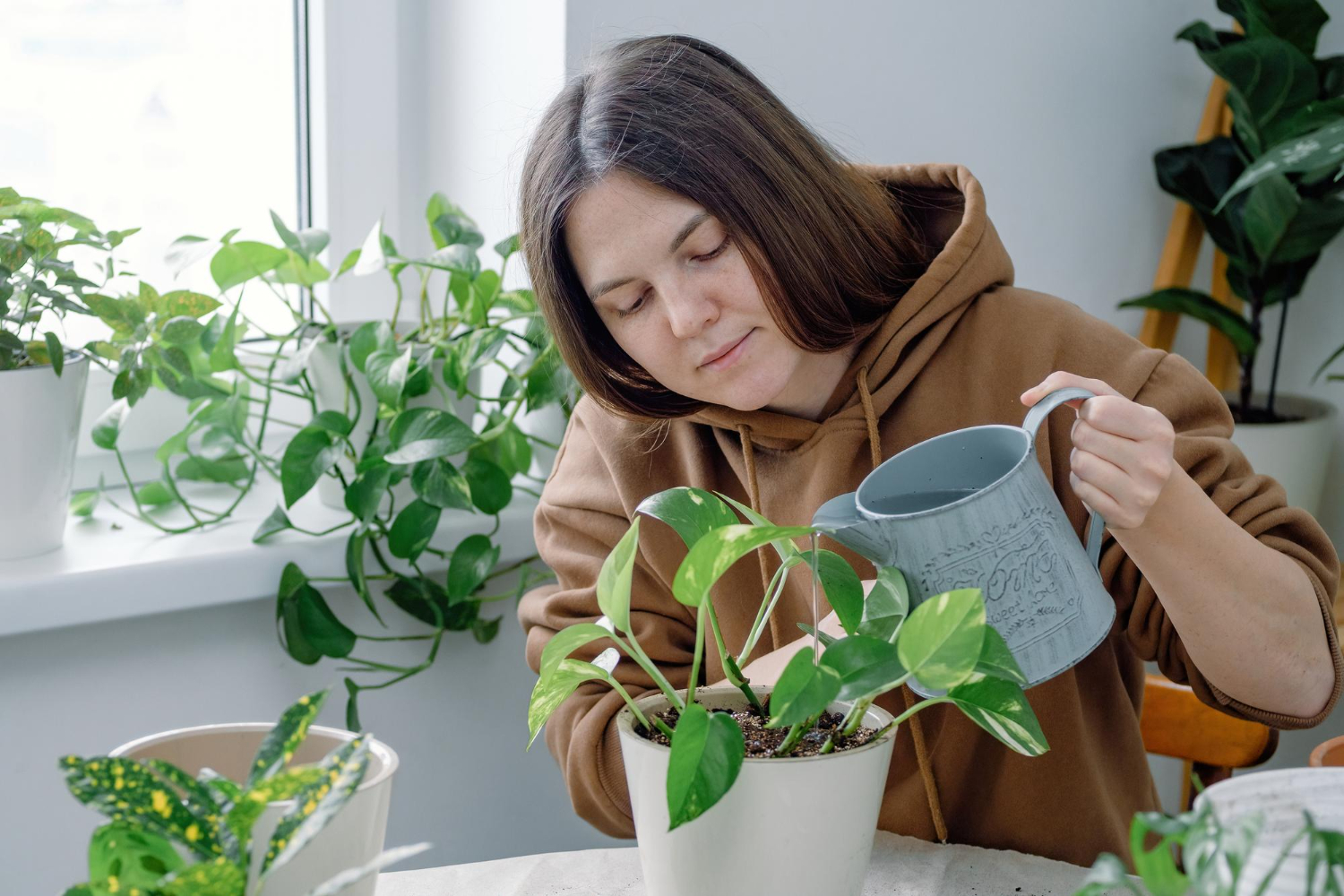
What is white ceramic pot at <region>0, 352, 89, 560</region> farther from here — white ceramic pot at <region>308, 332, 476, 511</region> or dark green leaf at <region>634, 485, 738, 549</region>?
dark green leaf at <region>634, 485, 738, 549</region>

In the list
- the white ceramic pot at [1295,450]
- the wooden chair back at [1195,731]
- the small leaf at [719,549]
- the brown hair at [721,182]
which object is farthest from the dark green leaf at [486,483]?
the white ceramic pot at [1295,450]

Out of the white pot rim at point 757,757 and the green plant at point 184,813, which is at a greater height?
the green plant at point 184,813

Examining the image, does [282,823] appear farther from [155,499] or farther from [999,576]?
[155,499]

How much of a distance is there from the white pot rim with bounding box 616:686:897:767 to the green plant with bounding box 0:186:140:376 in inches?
26.4

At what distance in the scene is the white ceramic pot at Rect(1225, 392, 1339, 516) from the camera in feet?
5.26

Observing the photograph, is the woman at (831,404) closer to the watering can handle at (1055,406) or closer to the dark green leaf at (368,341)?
the watering can handle at (1055,406)

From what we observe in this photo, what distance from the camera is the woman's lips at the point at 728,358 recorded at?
2.80ft

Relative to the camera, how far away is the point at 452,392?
1.28 metres

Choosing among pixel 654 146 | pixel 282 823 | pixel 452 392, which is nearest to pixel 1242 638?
pixel 654 146

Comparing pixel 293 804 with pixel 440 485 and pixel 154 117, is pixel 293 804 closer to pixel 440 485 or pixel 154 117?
pixel 440 485

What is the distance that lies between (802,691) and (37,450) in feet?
2.74

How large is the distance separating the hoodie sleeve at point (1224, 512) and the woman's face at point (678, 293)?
10.5 inches

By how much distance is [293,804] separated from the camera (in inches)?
16.6

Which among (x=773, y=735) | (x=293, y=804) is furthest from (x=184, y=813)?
(x=773, y=735)
